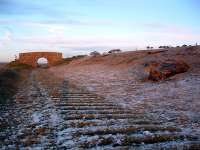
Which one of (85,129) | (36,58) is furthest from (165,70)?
(36,58)

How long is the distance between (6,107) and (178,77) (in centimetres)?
1165

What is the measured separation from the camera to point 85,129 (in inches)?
381

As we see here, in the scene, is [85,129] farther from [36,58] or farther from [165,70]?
[36,58]

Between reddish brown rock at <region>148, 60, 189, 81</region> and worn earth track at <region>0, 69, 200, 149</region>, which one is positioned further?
reddish brown rock at <region>148, 60, 189, 81</region>

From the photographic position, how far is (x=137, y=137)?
8789mm

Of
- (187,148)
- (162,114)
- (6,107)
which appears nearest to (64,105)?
(6,107)

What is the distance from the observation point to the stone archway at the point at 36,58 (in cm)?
7731

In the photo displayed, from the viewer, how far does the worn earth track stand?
8250mm

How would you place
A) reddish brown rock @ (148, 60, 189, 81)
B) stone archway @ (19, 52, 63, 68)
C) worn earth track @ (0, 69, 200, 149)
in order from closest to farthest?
worn earth track @ (0, 69, 200, 149)
reddish brown rock @ (148, 60, 189, 81)
stone archway @ (19, 52, 63, 68)

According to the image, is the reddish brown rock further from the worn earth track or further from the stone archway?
the stone archway

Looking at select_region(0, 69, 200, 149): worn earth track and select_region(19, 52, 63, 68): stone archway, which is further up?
select_region(19, 52, 63, 68): stone archway

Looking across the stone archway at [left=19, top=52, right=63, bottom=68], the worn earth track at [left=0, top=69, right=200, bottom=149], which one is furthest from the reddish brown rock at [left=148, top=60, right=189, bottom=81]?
the stone archway at [left=19, top=52, right=63, bottom=68]

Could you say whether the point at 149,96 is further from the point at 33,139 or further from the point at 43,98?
the point at 33,139

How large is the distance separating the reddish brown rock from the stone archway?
55219 millimetres
